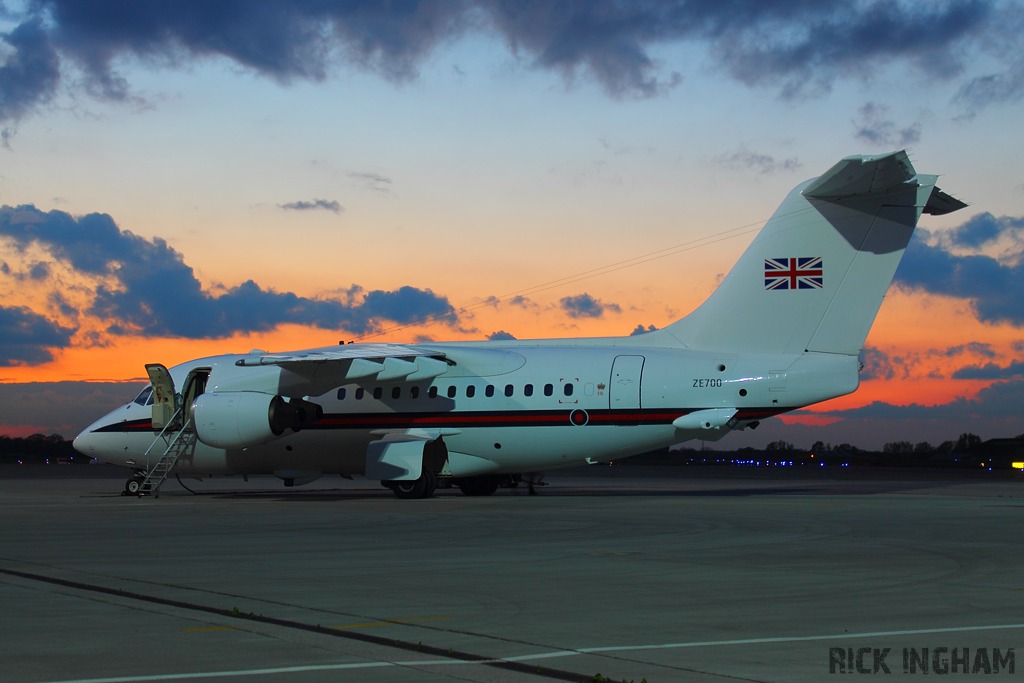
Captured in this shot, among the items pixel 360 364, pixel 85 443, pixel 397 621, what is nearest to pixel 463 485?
pixel 360 364

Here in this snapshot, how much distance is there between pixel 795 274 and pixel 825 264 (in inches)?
28.5

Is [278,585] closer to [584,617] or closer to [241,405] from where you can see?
[584,617]

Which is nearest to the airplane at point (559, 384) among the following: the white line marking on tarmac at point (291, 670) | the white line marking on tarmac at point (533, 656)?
the white line marking on tarmac at point (533, 656)

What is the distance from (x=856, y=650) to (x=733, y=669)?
1.12 meters

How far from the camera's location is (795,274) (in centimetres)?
2361

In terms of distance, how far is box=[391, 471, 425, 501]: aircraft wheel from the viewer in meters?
26.3

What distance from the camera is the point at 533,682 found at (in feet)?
19.4

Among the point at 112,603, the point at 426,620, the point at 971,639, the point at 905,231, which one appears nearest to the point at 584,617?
the point at 426,620

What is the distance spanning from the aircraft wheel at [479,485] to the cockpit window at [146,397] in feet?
31.6

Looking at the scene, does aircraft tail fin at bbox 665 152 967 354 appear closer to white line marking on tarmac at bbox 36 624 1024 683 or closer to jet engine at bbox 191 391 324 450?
jet engine at bbox 191 391 324 450

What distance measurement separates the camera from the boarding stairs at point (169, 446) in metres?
28.3

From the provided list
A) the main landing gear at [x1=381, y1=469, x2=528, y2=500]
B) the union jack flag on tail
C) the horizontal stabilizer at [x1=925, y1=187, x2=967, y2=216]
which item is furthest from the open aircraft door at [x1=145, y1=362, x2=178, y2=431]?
the horizontal stabilizer at [x1=925, y1=187, x2=967, y2=216]

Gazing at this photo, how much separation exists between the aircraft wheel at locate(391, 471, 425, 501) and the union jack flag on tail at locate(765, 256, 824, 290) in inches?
403

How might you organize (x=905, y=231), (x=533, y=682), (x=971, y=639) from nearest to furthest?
(x=533, y=682) < (x=971, y=639) < (x=905, y=231)
